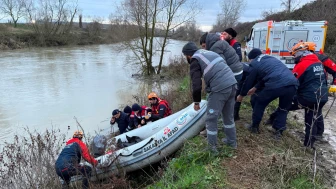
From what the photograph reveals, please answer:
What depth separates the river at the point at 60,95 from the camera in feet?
26.5

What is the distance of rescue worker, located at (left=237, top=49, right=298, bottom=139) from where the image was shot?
355 centimetres

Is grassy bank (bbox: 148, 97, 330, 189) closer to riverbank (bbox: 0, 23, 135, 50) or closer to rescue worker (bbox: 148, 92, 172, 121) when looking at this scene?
rescue worker (bbox: 148, 92, 172, 121)

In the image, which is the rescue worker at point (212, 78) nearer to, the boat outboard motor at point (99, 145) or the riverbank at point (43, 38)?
the boat outboard motor at point (99, 145)

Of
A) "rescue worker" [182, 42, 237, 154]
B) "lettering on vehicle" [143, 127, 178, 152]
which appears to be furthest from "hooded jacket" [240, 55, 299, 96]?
"lettering on vehicle" [143, 127, 178, 152]

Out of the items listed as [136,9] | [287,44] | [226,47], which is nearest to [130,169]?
[226,47]

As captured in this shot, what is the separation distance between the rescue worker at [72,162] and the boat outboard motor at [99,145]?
0.40m

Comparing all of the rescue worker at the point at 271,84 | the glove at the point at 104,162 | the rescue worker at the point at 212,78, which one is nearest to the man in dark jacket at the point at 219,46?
the rescue worker at the point at 271,84

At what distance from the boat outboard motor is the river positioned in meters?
2.96

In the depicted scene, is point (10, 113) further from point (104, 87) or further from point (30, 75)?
point (30, 75)

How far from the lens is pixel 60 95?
1118cm

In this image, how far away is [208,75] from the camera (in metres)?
3.15

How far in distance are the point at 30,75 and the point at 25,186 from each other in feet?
42.6

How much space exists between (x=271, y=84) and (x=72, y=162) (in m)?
2.91

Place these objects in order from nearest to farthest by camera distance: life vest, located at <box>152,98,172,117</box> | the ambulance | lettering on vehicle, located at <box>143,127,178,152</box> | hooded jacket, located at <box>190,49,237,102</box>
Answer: hooded jacket, located at <box>190,49,237,102</box>
lettering on vehicle, located at <box>143,127,178,152</box>
life vest, located at <box>152,98,172,117</box>
the ambulance
